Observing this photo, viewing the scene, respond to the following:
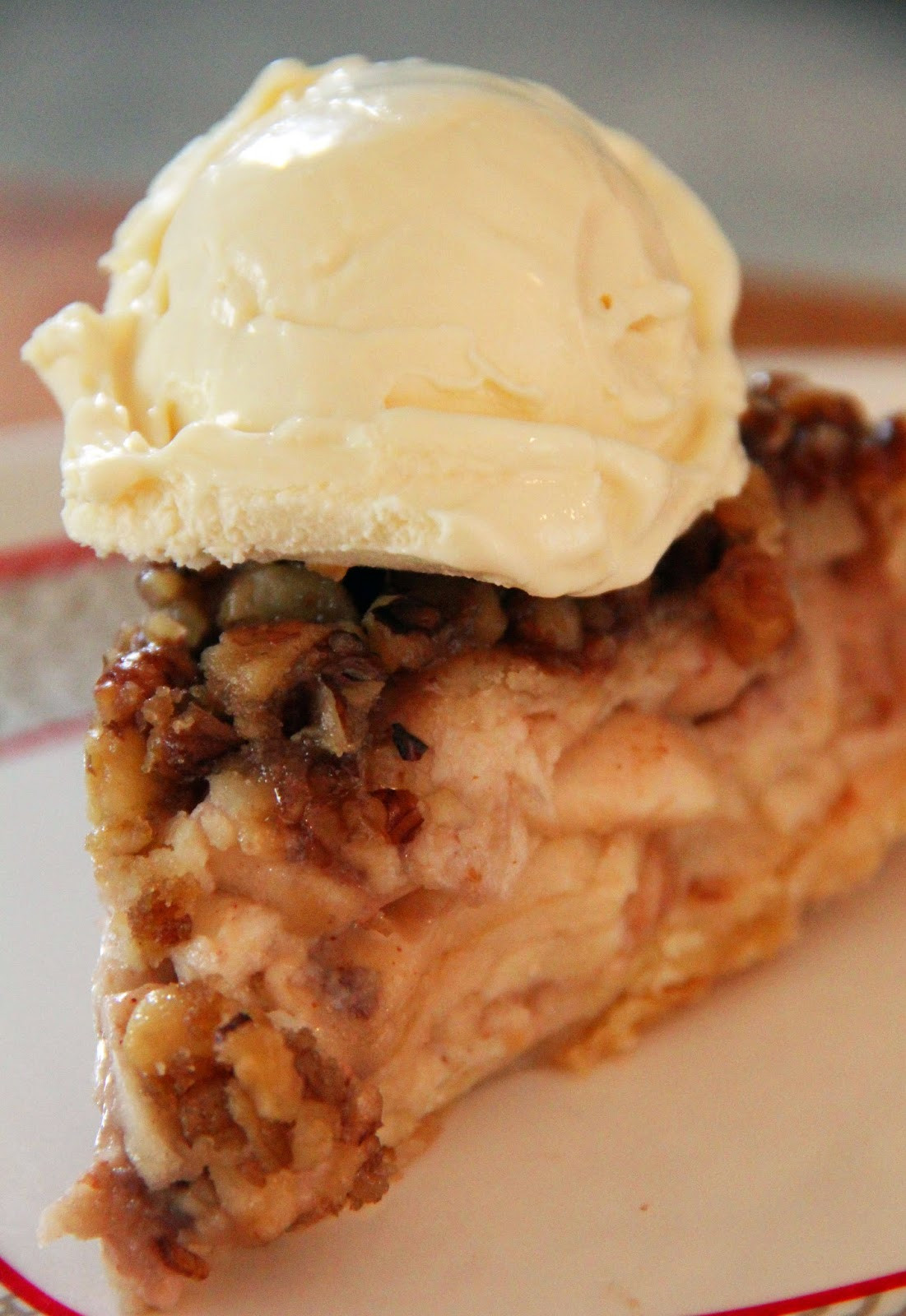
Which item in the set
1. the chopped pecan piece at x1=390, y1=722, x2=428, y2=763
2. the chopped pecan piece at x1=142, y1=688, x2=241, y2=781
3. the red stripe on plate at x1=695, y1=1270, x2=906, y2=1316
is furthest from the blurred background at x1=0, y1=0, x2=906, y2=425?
the red stripe on plate at x1=695, y1=1270, x2=906, y2=1316

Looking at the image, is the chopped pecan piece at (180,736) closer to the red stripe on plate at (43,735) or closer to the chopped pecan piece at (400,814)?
the chopped pecan piece at (400,814)

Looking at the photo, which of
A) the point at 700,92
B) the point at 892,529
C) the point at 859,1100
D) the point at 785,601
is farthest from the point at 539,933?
the point at 700,92

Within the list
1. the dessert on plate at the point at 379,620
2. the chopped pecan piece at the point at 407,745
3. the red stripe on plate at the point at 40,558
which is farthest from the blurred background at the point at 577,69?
the chopped pecan piece at the point at 407,745

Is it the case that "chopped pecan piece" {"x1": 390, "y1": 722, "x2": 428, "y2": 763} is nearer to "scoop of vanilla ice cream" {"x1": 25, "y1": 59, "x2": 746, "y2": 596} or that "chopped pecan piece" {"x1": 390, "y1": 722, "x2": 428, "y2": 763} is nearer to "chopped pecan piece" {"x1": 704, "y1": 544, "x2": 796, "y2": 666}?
"scoop of vanilla ice cream" {"x1": 25, "y1": 59, "x2": 746, "y2": 596}

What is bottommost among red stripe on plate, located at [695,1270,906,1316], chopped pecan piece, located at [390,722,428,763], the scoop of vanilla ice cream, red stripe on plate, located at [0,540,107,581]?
red stripe on plate, located at [695,1270,906,1316]

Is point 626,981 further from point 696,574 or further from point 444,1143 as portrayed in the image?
point 696,574

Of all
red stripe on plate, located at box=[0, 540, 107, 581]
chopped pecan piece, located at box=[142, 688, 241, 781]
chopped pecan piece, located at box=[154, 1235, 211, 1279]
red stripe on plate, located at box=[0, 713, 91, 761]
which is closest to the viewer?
chopped pecan piece, located at box=[154, 1235, 211, 1279]
